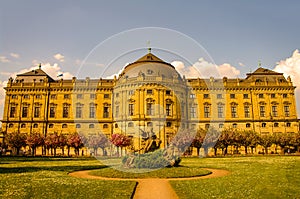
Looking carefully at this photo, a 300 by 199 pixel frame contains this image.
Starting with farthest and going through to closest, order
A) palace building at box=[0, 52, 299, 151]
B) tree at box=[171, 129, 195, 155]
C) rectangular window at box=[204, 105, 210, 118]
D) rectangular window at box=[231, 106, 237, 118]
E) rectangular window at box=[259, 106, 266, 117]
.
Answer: rectangular window at box=[204, 105, 210, 118], rectangular window at box=[231, 106, 237, 118], rectangular window at box=[259, 106, 266, 117], palace building at box=[0, 52, 299, 151], tree at box=[171, 129, 195, 155]

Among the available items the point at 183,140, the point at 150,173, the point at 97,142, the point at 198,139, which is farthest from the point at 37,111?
the point at 150,173

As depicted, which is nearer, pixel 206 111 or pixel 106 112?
pixel 106 112

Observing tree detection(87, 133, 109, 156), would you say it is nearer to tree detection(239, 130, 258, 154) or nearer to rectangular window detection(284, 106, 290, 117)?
tree detection(239, 130, 258, 154)

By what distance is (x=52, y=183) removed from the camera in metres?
15.9

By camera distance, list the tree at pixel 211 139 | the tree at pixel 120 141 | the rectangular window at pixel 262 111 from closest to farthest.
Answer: the tree at pixel 211 139 → the tree at pixel 120 141 → the rectangular window at pixel 262 111

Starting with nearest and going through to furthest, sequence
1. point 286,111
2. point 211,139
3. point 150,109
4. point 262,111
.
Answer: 1. point 211,139
2. point 150,109
3. point 286,111
4. point 262,111

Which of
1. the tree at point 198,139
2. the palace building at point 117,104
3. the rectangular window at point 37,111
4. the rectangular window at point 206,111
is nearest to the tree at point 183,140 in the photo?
the tree at point 198,139

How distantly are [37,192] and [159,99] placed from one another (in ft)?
141

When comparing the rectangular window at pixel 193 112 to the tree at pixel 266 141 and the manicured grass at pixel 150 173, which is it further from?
the manicured grass at pixel 150 173

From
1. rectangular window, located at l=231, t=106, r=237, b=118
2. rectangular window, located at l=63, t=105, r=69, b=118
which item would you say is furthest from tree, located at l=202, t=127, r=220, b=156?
rectangular window, located at l=63, t=105, r=69, b=118

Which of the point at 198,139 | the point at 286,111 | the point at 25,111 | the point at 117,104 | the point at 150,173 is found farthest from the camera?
the point at 286,111

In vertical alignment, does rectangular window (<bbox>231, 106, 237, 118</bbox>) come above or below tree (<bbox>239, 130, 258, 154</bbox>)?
above

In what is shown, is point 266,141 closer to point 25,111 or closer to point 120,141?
point 120,141

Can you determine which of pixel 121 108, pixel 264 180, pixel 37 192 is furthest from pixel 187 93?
pixel 37 192
